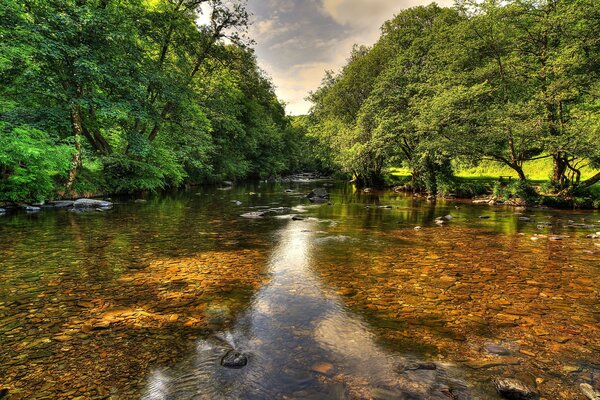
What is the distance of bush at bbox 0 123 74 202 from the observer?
1392 cm

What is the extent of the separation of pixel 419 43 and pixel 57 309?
1508 inches

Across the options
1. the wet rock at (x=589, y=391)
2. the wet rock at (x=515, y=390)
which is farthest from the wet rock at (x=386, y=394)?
the wet rock at (x=589, y=391)

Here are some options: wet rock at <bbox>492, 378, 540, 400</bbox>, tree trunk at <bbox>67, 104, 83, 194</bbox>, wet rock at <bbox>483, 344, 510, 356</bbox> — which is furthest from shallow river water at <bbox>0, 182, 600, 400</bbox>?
tree trunk at <bbox>67, 104, 83, 194</bbox>

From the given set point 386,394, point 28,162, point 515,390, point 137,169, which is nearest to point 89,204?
point 28,162

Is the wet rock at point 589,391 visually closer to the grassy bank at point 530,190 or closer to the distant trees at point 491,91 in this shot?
the distant trees at point 491,91

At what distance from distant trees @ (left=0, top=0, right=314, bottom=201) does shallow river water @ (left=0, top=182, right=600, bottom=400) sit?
29.8 ft

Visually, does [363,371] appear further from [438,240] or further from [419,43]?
[419,43]

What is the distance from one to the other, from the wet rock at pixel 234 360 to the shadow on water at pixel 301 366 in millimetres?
63

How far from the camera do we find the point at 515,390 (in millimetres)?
3430

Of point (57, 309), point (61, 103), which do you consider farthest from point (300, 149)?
point (57, 309)

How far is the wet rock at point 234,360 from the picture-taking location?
4020 millimetres

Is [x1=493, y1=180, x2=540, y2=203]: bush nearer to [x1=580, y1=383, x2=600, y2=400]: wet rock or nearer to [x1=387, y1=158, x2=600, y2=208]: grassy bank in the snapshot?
[x1=387, y1=158, x2=600, y2=208]: grassy bank

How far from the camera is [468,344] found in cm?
456

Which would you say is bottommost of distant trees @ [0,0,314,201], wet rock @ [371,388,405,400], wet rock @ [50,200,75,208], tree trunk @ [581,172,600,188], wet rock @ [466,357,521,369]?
wet rock @ [371,388,405,400]
